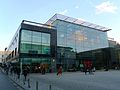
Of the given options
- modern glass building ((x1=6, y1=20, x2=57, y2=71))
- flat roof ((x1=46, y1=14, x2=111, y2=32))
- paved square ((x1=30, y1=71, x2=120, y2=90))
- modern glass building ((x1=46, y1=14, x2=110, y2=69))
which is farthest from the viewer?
flat roof ((x1=46, y1=14, x2=111, y2=32))

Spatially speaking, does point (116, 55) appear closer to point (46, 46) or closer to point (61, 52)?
point (61, 52)

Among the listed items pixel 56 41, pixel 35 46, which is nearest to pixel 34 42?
pixel 35 46

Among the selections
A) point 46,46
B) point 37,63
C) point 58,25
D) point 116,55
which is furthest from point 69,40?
point 116,55

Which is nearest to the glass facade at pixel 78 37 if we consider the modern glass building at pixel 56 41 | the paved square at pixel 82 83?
the modern glass building at pixel 56 41

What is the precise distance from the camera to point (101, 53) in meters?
73.7

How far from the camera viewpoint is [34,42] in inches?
2176

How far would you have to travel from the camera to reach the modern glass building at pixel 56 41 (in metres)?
54.1

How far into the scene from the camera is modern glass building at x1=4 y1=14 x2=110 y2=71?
177ft

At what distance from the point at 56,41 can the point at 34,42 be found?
8.02 m

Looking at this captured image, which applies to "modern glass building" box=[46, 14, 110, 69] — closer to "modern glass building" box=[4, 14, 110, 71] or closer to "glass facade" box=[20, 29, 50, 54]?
"modern glass building" box=[4, 14, 110, 71]

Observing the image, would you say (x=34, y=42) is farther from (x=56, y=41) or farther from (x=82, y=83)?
(x=82, y=83)

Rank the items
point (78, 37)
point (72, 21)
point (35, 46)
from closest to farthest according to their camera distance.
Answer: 1. point (35, 46)
2. point (72, 21)
3. point (78, 37)

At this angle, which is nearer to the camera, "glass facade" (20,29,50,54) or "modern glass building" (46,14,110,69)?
"glass facade" (20,29,50,54)

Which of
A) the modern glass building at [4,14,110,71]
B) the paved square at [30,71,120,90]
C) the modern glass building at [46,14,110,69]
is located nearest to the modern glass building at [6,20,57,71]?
the modern glass building at [4,14,110,71]
